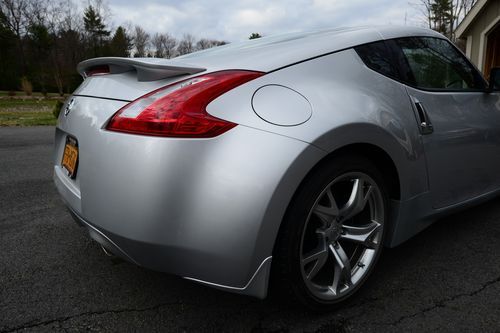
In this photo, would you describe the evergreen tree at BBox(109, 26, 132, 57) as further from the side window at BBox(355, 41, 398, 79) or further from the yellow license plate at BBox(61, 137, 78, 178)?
the side window at BBox(355, 41, 398, 79)

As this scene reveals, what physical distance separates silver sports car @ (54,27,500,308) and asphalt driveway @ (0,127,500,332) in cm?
19

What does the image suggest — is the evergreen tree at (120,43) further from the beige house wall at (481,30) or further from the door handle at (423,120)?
the door handle at (423,120)

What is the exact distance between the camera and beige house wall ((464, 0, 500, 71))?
10625mm

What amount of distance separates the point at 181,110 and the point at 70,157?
741 millimetres

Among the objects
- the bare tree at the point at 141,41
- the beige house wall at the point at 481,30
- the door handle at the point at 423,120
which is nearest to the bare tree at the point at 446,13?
the beige house wall at the point at 481,30

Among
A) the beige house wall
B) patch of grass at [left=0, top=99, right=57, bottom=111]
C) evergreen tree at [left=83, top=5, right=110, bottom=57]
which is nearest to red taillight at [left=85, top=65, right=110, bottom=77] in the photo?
the beige house wall

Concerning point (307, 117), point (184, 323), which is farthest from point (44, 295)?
point (307, 117)

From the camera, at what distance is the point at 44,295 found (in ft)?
6.61

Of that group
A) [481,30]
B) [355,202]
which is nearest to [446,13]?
[481,30]

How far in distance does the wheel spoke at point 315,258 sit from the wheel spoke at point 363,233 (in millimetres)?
135

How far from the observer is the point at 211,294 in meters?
2.04

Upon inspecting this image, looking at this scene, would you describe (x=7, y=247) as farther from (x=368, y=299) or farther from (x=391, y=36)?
(x=391, y=36)

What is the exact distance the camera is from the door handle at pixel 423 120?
207cm

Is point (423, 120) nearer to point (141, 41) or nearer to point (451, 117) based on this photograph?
point (451, 117)
